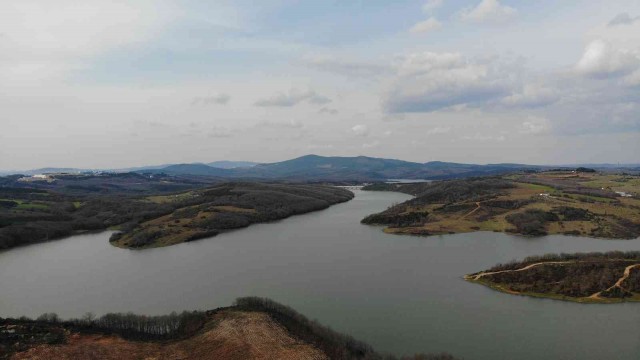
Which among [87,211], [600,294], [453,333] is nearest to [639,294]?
[600,294]

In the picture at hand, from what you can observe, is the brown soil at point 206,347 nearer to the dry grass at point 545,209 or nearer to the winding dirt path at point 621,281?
the winding dirt path at point 621,281

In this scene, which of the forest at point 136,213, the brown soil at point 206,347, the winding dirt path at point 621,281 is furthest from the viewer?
the forest at point 136,213

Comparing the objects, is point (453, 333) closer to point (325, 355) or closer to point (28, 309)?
point (325, 355)

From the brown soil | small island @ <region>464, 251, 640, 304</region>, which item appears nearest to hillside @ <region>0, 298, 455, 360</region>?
the brown soil

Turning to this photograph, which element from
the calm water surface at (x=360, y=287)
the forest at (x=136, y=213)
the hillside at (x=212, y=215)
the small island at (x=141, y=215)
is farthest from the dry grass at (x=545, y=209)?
the small island at (x=141, y=215)

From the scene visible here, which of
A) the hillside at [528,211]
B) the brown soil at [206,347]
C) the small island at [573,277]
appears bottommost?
the brown soil at [206,347]

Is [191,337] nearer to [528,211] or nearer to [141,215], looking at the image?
[528,211]

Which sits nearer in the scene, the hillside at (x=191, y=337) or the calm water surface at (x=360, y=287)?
the hillside at (x=191, y=337)
